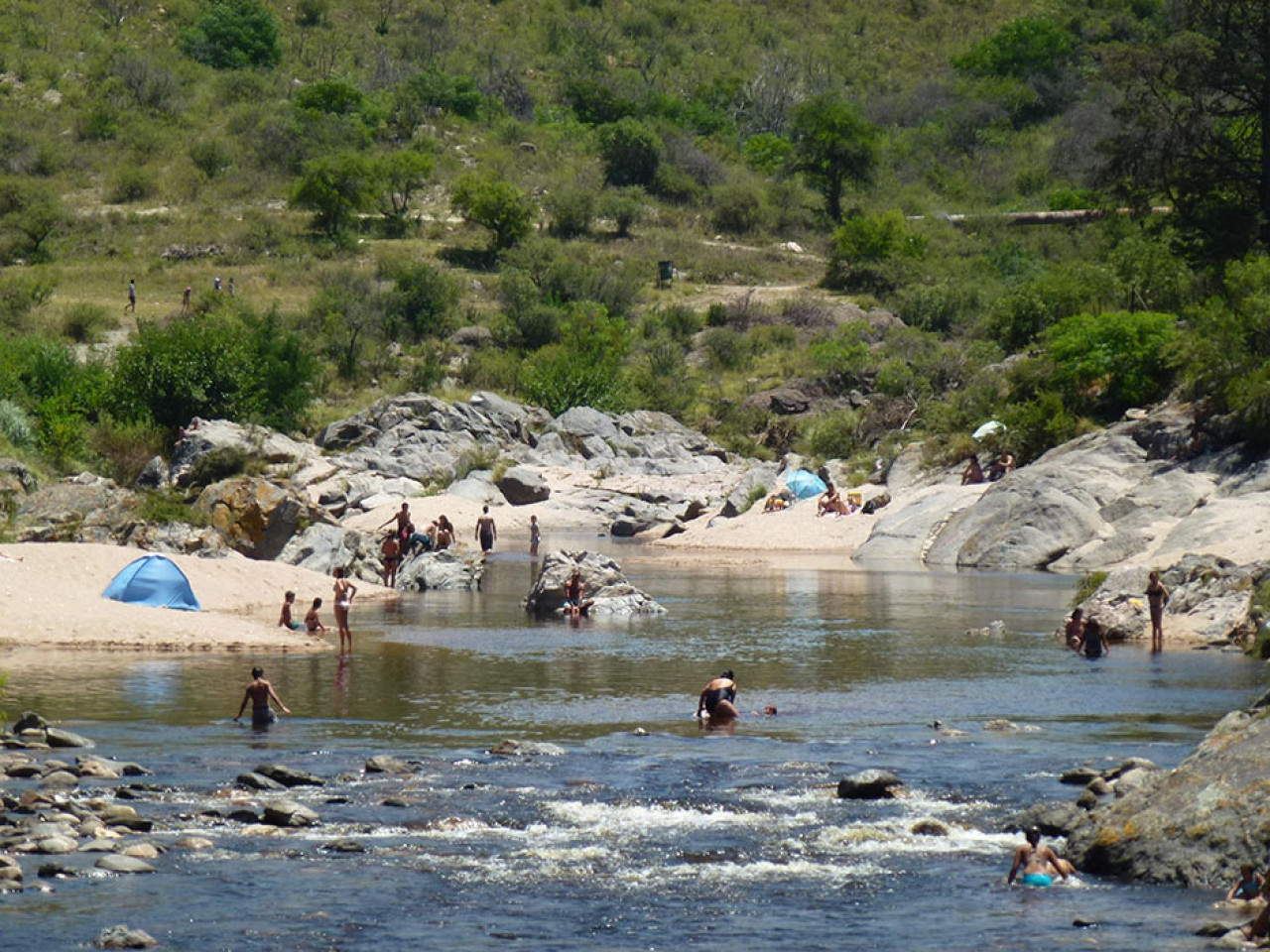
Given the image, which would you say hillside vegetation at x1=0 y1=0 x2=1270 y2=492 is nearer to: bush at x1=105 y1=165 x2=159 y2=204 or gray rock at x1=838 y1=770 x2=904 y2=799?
bush at x1=105 y1=165 x2=159 y2=204

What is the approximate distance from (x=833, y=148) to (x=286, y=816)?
329 feet

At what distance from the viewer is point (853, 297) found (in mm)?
102938

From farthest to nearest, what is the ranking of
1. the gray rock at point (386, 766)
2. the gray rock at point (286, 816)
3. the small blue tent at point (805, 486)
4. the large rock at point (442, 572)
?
1. the small blue tent at point (805, 486)
2. the large rock at point (442, 572)
3. the gray rock at point (386, 766)
4. the gray rock at point (286, 816)

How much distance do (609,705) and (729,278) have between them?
8163 centimetres

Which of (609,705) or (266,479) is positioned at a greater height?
(266,479)

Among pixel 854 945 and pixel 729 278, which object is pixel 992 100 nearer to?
pixel 729 278

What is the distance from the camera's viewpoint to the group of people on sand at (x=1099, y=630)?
33.7m

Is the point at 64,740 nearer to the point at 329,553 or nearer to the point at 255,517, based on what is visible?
the point at 329,553

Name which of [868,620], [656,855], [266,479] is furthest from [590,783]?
[266,479]

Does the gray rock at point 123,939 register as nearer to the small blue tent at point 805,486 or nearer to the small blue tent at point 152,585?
the small blue tent at point 152,585

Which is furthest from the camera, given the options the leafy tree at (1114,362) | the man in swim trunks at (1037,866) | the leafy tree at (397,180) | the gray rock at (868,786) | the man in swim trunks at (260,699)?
the leafy tree at (397,180)

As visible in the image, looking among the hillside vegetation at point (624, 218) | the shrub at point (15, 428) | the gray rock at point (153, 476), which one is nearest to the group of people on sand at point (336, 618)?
the gray rock at point (153, 476)

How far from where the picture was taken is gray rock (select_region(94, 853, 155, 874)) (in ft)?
58.5

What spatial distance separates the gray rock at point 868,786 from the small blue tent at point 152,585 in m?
19.2
